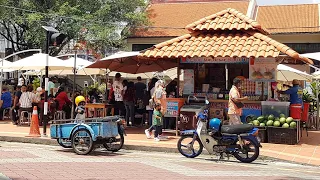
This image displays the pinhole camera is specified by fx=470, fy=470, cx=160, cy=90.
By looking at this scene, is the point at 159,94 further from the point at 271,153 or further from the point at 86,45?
the point at 86,45

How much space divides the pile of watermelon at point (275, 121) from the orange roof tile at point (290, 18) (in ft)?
67.8

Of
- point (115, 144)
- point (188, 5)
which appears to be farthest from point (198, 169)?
point (188, 5)

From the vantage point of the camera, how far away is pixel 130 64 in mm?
18016

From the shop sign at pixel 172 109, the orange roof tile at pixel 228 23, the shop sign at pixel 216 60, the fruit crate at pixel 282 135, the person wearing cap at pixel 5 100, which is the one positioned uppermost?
the orange roof tile at pixel 228 23

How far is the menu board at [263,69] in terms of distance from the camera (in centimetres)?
1384

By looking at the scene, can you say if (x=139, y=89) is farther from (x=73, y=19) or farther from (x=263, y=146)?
(x=73, y=19)

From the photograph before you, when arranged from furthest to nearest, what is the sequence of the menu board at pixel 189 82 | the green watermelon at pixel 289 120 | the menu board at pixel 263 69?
the menu board at pixel 189 82 → the menu board at pixel 263 69 → the green watermelon at pixel 289 120

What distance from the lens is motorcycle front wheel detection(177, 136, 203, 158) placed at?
11.0 meters

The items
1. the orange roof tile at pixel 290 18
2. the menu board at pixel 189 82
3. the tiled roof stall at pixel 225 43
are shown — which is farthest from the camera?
the orange roof tile at pixel 290 18

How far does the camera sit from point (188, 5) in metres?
38.7

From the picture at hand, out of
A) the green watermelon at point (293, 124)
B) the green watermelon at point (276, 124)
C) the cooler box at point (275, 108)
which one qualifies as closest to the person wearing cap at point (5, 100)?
the cooler box at point (275, 108)

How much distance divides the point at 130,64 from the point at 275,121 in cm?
680

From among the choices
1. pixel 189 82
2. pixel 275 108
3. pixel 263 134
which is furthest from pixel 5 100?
pixel 275 108

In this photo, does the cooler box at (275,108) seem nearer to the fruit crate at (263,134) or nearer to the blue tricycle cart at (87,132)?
the fruit crate at (263,134)
